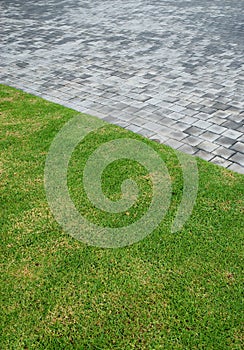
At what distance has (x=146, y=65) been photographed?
1020cm

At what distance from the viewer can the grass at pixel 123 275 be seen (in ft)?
12.5

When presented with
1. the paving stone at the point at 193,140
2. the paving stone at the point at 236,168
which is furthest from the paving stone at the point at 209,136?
the paving stone at the point at 236,168

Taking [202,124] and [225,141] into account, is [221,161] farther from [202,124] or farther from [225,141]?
[202,124]

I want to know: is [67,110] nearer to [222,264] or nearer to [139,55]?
[139,55]

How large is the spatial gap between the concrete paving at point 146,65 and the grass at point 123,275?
1372 millimetres

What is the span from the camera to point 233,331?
3785 millimetres

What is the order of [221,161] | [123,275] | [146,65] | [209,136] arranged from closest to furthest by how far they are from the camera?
[123,275], [221,161], [209,136], [146,65]

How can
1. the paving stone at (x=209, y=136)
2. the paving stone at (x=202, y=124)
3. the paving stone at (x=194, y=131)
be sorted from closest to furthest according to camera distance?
the paving stone at (x=209, y=136), the paving stone at (x=194, y=131), the paving stone at (x=202, y=124)

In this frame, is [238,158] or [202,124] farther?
[202,124]

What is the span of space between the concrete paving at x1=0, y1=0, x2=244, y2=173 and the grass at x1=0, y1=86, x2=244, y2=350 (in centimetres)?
137

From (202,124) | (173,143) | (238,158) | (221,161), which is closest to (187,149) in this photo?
(173,143)

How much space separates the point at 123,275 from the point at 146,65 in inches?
275

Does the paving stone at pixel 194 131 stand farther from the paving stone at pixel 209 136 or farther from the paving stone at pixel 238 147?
the paving stone at pixel 238 147

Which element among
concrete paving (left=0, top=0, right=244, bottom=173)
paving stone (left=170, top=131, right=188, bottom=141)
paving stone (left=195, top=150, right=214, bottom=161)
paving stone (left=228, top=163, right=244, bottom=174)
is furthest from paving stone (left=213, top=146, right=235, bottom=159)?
paving stone (left=170, top=131, right=188, bottom=141)
